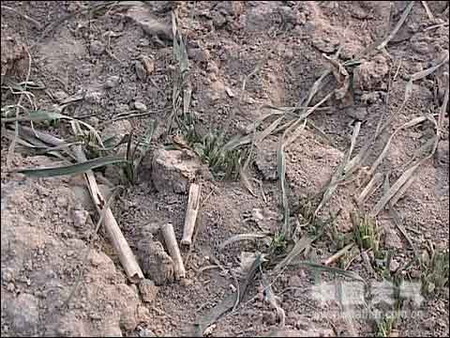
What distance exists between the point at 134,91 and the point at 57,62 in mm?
256

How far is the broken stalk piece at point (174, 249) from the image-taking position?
2320 millimetres

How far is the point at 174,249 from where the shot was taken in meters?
2.34

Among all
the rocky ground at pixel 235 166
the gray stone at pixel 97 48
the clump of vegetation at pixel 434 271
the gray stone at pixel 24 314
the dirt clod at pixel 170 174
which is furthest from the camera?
the gray stone at pixel 97 48

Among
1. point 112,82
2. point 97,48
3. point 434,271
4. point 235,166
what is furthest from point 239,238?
point 97,48

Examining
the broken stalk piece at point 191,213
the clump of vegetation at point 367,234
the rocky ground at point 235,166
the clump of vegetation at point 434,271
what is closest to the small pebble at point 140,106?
the rocky ground at point 235,166

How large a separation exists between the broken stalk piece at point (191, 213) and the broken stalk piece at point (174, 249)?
0.03 meters

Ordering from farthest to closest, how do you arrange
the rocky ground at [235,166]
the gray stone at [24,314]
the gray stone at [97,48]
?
the gray stone at [97,48]
the rocky ground at [235,166]
the gray stone at [24,314]

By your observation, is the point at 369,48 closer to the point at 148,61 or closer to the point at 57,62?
the point at 148,61

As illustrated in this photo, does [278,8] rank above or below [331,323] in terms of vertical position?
above

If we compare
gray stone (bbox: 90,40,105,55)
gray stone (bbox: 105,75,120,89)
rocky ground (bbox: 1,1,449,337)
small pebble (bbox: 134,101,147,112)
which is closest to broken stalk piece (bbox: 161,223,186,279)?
rocky ground (bbox: 1,1,449,337)

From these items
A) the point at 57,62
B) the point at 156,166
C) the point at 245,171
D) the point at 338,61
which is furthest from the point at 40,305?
the point at 338,61

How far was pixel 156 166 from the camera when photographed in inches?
98.3
